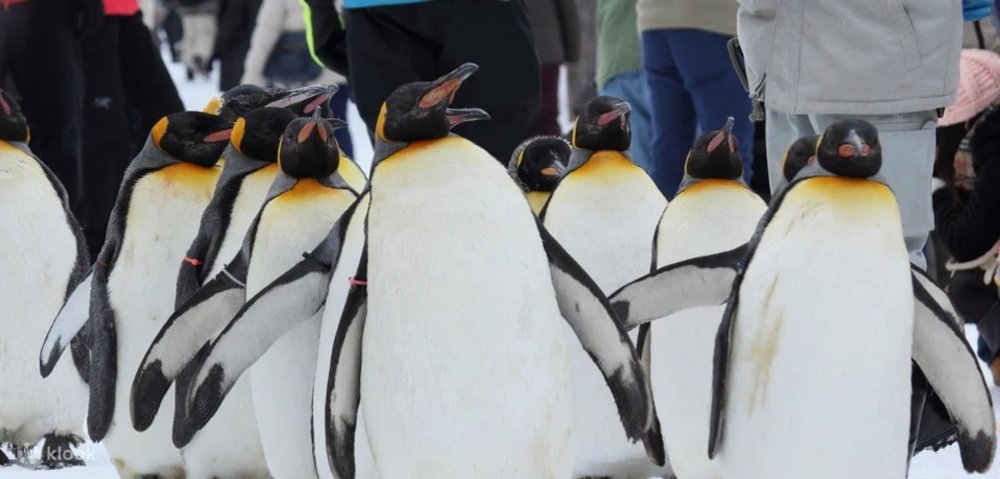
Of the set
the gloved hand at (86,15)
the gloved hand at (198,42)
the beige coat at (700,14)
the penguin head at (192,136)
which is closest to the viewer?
the penguin head at (192,136)

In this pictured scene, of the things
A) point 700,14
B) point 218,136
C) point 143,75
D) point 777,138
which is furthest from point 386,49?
point 143,75

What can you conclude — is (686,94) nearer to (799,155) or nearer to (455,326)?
(799,155)

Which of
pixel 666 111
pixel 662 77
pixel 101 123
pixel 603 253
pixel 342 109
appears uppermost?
pixel 603 253

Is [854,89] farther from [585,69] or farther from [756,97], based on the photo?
[585,69]

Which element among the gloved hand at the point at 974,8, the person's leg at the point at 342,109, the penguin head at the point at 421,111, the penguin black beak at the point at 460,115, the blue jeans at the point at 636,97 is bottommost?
the person's leg at the point at 342,109

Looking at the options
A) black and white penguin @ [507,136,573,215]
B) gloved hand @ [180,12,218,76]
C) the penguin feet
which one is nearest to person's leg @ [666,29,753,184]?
black and white penguin @ [507,136,573,215]

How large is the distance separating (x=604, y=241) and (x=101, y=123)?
3.37 meters

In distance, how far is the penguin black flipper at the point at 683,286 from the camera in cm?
282

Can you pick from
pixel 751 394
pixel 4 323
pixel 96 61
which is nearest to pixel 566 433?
pixel 751 394

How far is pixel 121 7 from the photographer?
6367 millimetres

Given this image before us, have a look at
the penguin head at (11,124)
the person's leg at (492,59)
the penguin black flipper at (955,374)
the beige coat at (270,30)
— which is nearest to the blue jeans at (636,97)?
the person's leg at (492,59)

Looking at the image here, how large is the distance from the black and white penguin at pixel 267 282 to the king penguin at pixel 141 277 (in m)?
0.38

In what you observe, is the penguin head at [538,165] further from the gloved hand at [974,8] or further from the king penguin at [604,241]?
the gloved hand at [974,8]

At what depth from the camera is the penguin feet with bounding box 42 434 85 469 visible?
3.98m
